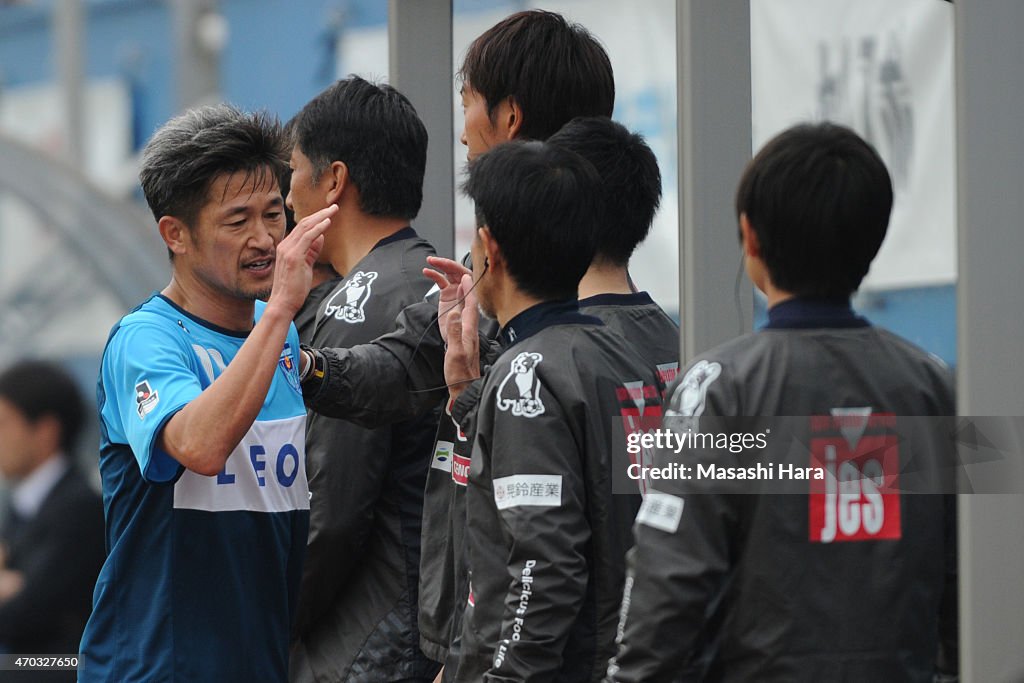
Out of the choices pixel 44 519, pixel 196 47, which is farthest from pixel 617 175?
pixel 196 47

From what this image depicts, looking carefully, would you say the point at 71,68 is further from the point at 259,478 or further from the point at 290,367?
the point at 259,478

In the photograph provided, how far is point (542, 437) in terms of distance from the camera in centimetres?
241

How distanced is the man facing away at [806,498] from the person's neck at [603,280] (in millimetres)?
793

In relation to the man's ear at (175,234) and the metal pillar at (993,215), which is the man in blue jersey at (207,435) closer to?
the man's ear at (175,234)

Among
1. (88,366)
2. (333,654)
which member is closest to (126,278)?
(88,366)

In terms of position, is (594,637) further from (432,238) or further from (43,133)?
(43,133)

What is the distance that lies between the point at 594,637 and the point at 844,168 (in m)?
0.88

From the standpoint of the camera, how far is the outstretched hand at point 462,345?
9.19 feet

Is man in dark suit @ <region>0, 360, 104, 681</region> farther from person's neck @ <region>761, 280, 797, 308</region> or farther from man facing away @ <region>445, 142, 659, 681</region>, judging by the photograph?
person's neck @ <region>761, 280, 797, 308</region>

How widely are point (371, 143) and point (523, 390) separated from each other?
113cm

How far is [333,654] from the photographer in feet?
10.4

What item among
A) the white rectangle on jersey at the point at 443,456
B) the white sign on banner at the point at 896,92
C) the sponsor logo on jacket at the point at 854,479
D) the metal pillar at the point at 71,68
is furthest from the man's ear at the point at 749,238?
the metal pillar at the point at 71,68

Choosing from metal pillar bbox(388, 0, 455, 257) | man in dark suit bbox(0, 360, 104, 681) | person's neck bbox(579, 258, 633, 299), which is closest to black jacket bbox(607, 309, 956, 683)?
person's neck bbox(579, 258, 633, 299)

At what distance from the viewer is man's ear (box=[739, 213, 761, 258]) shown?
2158 mm
